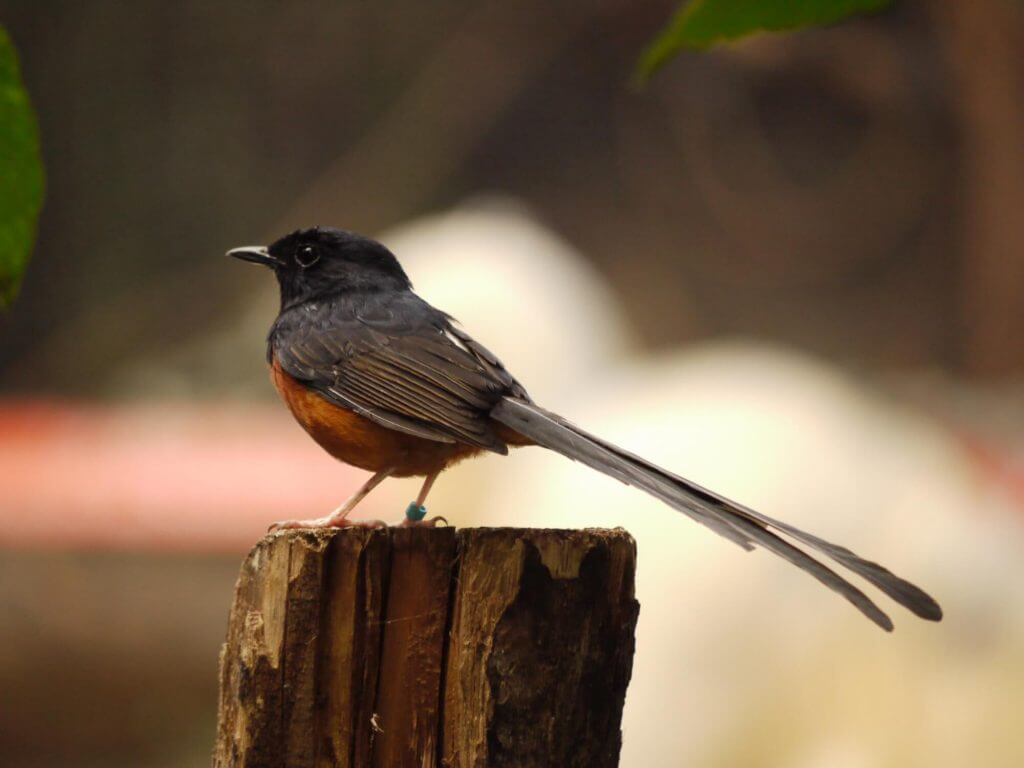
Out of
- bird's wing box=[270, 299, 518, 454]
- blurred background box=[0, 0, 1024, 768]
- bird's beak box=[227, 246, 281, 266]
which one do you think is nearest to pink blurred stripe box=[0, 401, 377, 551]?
blurred background box=[0, 0, 1024, 768]

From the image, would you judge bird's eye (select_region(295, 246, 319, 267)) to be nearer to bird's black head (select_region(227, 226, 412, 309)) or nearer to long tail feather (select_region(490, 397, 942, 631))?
bird's black head (select_region(227, 226, 412, 309))

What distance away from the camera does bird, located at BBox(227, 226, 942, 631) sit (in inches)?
108

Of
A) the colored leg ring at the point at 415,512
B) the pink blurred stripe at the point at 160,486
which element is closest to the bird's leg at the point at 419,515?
the colored leg ring at the point at 415,512

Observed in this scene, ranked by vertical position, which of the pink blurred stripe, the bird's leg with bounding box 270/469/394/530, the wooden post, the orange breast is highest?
the pink blurred stripe

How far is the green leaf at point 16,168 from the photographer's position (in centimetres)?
96

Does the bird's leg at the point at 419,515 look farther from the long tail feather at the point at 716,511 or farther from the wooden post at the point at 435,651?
the long tail feather at the point at 716,511

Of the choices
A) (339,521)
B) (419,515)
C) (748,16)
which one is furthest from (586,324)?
(748,16)

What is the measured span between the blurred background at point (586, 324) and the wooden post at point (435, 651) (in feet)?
11.4

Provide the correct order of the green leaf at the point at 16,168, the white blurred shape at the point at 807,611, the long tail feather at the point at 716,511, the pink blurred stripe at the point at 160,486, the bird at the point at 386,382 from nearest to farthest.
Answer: the green leaf at the point at 16,168 → the long tail feather at the point at 716,511 → the bird at the point at 386,382 → the white blurred shape at the point at 807,611 → the pink blurred stripe at the point at 160,486

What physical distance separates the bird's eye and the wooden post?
51.4 inches

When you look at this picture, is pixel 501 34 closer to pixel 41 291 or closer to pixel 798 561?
pixel 41 291

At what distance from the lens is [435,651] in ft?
7.36

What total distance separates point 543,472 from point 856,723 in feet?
7.41

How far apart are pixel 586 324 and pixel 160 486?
342 cm
